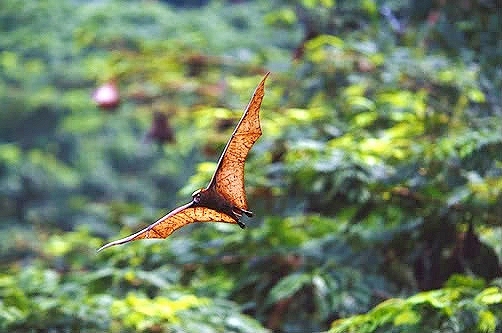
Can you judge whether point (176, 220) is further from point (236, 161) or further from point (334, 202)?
point (334, 202)

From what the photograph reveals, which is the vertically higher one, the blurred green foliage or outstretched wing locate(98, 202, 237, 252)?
the blurred green foliage

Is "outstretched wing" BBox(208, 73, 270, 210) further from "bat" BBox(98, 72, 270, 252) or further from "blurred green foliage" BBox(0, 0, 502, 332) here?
"blurred green foliage" BBox(0, 0, 502, 332)

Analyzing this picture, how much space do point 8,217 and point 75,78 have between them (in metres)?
1.38

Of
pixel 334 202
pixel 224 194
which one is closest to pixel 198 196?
pixel 224 194

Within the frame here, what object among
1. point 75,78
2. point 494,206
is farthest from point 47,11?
point 494,206

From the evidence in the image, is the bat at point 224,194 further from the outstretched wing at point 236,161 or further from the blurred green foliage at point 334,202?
the blurred green foliage at point 334,202

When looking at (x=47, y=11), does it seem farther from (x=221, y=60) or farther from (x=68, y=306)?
(x=68, y=306)

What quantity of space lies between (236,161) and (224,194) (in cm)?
5

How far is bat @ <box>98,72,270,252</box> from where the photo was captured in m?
1.00

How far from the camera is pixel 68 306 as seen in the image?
1709mm

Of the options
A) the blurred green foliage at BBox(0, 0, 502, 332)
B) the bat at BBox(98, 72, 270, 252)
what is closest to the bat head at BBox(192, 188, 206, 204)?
the bat at BBox(98, 72, 270, 252)

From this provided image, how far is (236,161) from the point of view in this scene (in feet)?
3.43

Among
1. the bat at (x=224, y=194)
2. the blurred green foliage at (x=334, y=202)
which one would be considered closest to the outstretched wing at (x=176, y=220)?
the bat at (x=224, y=194)

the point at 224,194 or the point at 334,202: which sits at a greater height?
the point at 334,202
